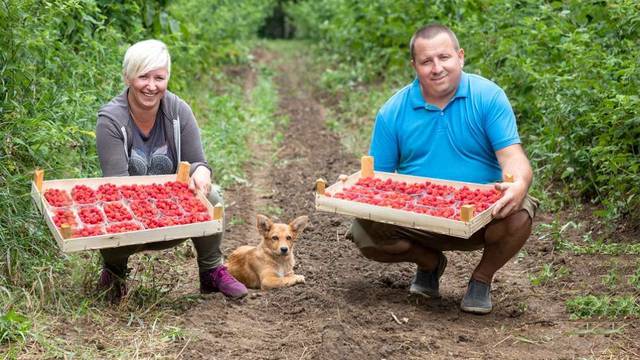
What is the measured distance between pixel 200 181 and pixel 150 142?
1.66ft

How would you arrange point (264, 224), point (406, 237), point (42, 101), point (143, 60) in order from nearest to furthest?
point (143, 60), point (406, 237), point (264, 224), point (42, 101)

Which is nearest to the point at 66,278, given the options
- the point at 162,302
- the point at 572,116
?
the point at 162,302

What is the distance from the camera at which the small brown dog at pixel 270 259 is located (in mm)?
6273

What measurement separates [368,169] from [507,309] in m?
1.30

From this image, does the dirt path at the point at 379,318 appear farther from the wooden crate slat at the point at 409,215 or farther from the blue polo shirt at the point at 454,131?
Result: the blue polo shirt at the point at 454,131

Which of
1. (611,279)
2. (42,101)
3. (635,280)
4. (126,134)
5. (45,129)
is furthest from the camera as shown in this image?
(42,101)

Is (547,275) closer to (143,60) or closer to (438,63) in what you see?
(438,63)

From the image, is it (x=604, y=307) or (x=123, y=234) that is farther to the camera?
(x=604, y=307)

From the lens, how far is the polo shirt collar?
563 cm

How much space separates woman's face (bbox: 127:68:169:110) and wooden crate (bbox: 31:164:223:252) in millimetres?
476

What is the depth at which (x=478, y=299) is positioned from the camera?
5613mm

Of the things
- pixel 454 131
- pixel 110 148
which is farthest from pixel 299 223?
pixel 110 148

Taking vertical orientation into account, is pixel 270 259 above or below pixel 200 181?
below

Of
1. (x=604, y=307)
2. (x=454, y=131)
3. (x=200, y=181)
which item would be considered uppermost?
(x=454, y=131)
